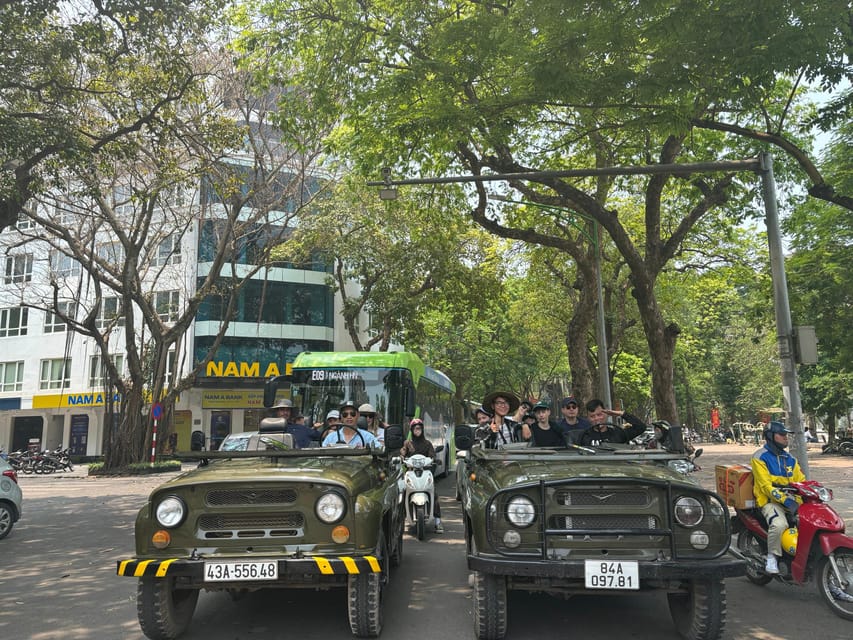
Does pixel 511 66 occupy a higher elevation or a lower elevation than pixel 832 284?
higher

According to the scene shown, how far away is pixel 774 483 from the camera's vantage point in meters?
5.98

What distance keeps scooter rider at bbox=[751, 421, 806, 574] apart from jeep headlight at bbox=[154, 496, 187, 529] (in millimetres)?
4752

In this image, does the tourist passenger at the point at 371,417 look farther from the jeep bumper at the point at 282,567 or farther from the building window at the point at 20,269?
the building window at the point at 20,269

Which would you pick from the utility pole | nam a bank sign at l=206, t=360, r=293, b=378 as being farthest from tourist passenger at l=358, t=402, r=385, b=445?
nam a bank sign at l=206, t=360, r=293, b=378

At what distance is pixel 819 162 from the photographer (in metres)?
13.9

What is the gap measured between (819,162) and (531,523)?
12495mm

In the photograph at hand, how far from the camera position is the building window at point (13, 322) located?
39062 millimetres

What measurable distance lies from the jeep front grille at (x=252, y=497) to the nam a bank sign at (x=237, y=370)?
30.2 m

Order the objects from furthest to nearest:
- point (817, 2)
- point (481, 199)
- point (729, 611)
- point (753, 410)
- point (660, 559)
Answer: point (753, 410), point (481, 199), point (817, 2), point (729, 611), point (660, 559)

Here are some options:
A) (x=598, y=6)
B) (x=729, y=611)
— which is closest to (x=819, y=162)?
(x=598, y=6)

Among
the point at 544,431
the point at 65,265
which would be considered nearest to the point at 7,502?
the point at 544,431

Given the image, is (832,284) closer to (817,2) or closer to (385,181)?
(817,2)

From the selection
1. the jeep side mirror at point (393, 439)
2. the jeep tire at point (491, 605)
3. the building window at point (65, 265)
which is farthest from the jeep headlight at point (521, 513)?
the building window at point (65, 265)

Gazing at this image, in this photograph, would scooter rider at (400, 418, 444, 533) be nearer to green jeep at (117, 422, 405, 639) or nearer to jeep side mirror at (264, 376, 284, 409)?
jeep side mirror at (264, 376, 284, 409)
